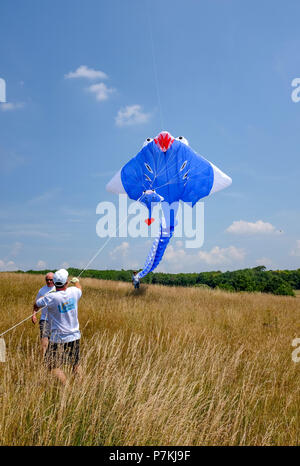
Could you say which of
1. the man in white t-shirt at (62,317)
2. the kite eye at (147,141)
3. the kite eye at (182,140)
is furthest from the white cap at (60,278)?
the kite eye at (182,140)

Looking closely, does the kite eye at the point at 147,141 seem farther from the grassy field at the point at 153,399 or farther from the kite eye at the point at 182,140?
the grassy field at the point at 153,399

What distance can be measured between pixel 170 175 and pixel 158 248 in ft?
10.5

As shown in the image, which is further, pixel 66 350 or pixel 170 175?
pixel 170 175

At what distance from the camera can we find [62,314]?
13.0ft

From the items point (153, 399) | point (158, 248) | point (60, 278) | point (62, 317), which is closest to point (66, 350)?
point (62, 317)

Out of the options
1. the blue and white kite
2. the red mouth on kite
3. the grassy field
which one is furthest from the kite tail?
the grassy field

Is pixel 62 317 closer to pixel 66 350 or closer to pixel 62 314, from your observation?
pixel 62 314

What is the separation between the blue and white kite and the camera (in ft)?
37.7

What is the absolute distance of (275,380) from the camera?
151 inches

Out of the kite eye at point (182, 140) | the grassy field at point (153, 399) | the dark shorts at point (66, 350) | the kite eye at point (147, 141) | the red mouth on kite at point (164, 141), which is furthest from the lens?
the kite eye at point (147, 141)

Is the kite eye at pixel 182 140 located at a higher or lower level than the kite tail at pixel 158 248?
higher

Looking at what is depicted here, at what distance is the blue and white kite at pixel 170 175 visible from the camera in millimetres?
11484

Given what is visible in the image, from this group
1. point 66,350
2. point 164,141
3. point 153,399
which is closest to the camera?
point 153,399
